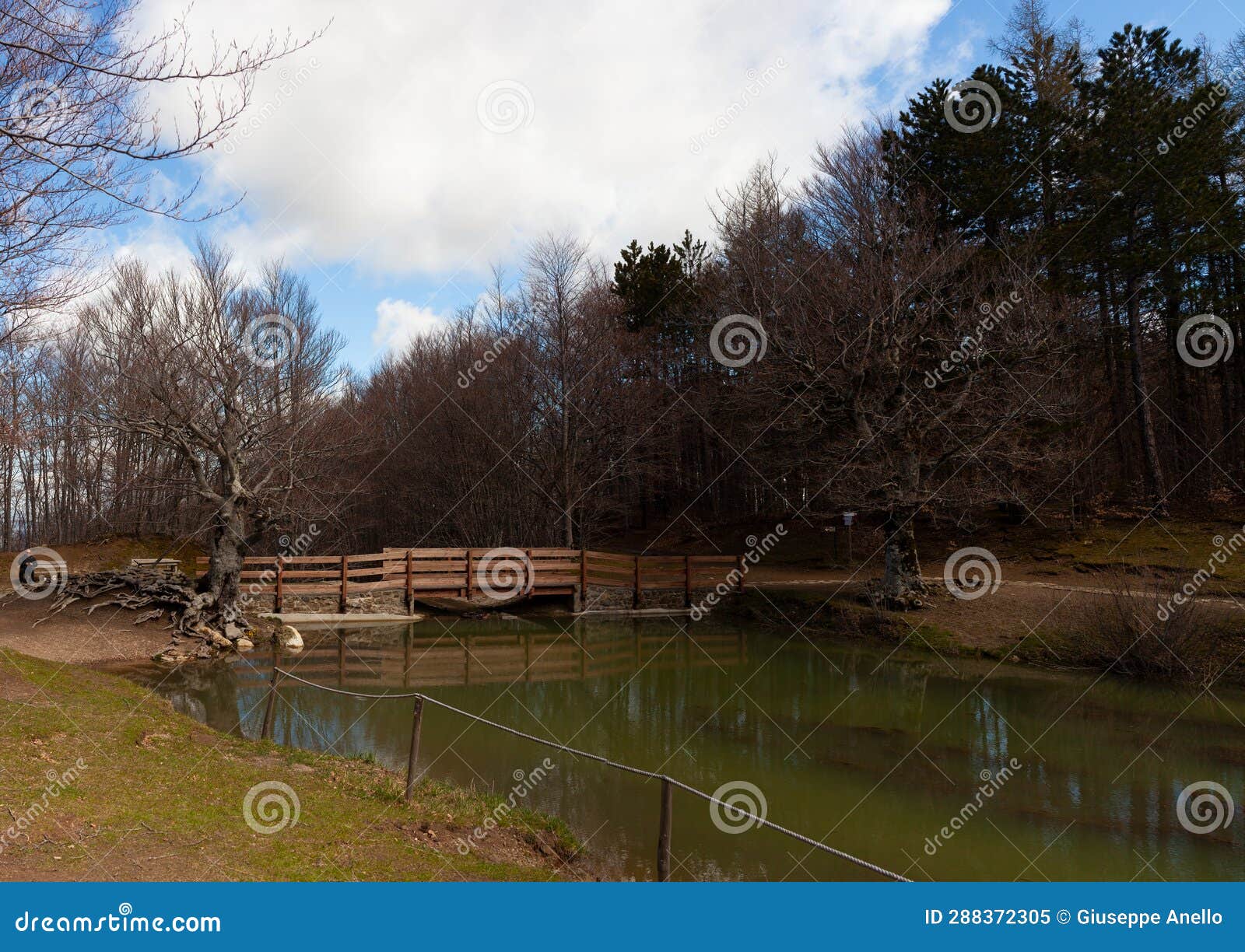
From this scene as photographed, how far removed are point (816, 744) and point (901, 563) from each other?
9.92 metres

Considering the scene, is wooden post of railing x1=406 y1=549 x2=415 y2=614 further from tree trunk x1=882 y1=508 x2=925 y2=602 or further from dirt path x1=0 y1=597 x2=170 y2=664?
tree trunk x1=882 y1=508 x2=925 y2=602

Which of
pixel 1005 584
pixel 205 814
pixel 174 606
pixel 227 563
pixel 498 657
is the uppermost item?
pixel 227 563

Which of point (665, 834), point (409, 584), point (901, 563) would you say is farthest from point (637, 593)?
point (665, 834)

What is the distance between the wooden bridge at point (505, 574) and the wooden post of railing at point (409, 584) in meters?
0.02

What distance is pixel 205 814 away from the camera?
6.29m

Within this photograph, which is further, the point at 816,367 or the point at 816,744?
the point at 816,367

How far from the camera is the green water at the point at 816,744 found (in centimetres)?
755

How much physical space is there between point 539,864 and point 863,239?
58.8 ft

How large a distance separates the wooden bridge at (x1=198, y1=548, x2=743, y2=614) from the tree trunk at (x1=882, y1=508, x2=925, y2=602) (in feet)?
16.6

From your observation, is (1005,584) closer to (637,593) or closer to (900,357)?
(900,357)

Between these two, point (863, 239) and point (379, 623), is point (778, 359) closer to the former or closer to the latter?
point (863, 239)

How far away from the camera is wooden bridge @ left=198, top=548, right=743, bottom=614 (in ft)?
74.4

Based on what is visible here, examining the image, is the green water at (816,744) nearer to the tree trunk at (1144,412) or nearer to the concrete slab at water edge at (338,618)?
the concrete slab at water edge at (338,618)

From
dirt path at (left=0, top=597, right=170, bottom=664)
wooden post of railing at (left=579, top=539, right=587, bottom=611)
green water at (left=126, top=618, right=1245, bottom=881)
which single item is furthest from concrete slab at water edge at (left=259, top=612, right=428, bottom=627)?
wooden post of railing at (left=579, top=539, right=587, bottom=611)
